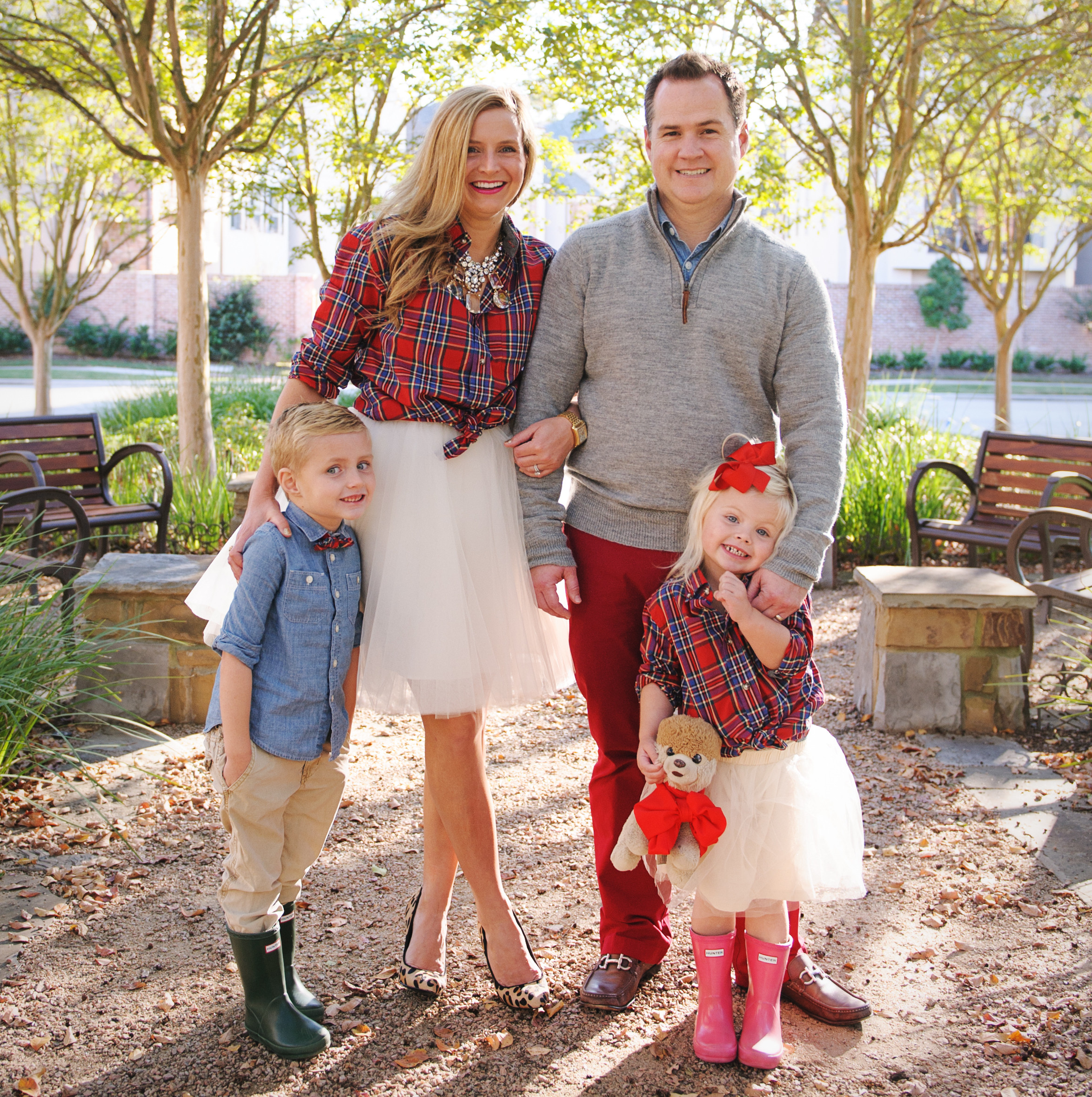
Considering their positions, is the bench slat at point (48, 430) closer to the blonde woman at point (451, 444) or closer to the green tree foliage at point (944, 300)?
the blonde woman at point (451, 444)

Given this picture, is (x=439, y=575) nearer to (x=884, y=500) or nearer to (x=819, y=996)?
(x=819, y=996)

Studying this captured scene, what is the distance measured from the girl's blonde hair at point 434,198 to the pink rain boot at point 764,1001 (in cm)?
166

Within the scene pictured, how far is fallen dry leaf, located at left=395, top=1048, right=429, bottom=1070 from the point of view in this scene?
2.29 meters

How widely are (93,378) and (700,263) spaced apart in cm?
2253

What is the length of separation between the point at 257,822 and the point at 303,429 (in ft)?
2.81

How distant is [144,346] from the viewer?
1098 inches

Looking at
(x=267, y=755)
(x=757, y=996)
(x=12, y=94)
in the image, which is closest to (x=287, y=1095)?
(x=267, y=755)

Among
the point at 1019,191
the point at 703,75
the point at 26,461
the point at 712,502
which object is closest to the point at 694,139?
the point at 703,75

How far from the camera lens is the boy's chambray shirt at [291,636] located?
87.0 inches

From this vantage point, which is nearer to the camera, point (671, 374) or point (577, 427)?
point (671, 374)

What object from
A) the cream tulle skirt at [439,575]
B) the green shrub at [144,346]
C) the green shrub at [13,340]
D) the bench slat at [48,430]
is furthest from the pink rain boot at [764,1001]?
the green shrub at [13,340]

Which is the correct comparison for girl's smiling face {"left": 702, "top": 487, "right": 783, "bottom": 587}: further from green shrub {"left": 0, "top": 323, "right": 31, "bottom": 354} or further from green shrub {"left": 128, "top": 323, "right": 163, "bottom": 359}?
green shrub {"left": 0, "top": 323, "right": 31, "bottom": 354}

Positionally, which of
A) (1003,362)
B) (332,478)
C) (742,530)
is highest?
(1003,362)

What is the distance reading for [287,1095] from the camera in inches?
85.4
